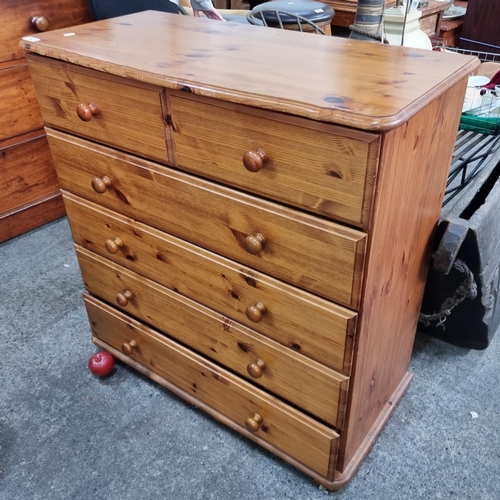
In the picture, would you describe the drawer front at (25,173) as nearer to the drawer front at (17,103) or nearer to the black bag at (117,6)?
the drawer front at (17,103)

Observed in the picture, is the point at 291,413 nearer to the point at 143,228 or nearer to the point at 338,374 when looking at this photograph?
the point at 338,374

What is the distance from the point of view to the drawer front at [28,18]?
1.78 m

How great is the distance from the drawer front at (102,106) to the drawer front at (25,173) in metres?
0.90

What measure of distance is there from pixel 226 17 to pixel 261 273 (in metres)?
1.63

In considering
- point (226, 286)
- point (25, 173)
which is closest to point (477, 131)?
point (226, 286)

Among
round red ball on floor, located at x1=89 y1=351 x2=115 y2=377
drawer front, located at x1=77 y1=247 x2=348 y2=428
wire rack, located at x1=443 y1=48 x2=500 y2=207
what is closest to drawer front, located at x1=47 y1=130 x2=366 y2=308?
drawer front, located at x1=77 y1=247 x2=348 y2=428

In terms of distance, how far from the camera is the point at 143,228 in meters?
1.17

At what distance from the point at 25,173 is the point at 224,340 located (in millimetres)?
1317

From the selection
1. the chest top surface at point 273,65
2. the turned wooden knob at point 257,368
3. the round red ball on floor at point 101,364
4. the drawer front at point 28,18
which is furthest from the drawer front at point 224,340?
the drawer front at point 28,18

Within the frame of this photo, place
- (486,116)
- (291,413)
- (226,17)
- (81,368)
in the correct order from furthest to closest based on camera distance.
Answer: (226,17) → (486,116) → (81,368) → (291,413)

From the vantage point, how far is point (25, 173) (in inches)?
81.4

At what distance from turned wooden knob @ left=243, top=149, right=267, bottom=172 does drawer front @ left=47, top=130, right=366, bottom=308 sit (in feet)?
0.26

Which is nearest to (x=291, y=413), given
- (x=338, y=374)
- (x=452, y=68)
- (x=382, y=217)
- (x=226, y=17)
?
(x=338, y=374)

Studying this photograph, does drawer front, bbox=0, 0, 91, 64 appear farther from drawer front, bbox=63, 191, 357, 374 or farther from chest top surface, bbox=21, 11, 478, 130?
drawer front, bbox=63, 191, 357, 374
